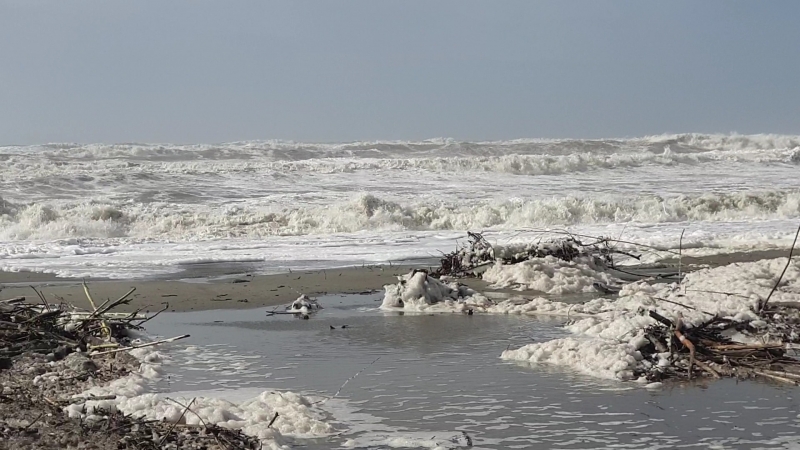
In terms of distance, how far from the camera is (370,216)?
20859mm

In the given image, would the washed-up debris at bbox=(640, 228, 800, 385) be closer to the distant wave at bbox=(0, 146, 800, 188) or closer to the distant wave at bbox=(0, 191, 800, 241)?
the distant wave at bbox=(0, 191, 800, 241)

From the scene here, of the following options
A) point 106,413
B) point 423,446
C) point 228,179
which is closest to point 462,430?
point 423,446

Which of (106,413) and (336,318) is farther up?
(106,413)

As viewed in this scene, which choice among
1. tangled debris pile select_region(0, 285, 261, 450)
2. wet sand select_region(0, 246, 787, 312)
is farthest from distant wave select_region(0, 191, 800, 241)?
tangled debris pile select_region(0, 285, 261, 450)

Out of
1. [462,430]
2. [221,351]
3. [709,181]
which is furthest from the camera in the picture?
[709,181]

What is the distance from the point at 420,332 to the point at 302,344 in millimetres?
1074

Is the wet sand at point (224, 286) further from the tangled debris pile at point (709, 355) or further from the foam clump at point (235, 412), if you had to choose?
the foam clump at point (235, 412)

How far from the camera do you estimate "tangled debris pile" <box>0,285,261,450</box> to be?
3.79 m

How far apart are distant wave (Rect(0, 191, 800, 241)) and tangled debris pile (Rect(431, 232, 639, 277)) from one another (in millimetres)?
8657

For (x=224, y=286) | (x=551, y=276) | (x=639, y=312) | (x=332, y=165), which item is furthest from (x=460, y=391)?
(x=332, y=165)

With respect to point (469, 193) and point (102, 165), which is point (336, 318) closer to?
point (469, 193)

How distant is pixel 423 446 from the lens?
405cm

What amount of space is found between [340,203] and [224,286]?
11841 millimetres

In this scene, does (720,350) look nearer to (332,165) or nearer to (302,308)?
(302,308)
